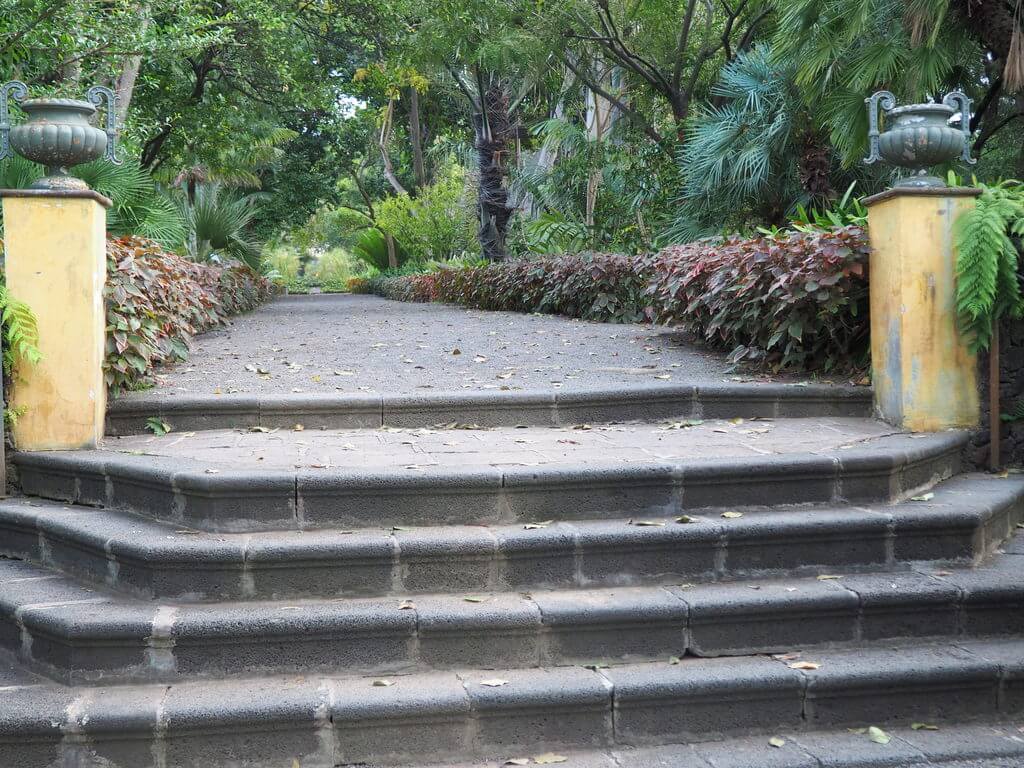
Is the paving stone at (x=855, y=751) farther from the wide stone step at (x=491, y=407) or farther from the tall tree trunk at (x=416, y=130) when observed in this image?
the tall tree trunk at (x=416, y=130)

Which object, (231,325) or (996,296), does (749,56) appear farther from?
(996,296)

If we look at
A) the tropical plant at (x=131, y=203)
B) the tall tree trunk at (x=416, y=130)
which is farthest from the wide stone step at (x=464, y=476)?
the tall tree trunk at (x=416, y=130)

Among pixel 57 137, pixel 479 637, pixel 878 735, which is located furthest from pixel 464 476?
pixel 57 137

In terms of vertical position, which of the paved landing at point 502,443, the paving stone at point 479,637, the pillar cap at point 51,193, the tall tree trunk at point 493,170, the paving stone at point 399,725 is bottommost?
the paving stone at point 399,725

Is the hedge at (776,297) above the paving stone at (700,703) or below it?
above

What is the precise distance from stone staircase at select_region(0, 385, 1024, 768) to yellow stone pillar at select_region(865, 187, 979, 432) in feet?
2.14

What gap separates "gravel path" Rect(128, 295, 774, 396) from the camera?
5930mm

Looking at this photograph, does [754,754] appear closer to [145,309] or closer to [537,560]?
[537,560]

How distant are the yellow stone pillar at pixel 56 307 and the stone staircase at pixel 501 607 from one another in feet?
0.74

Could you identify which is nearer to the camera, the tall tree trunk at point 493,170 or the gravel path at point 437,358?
the gravel path at point 437,358

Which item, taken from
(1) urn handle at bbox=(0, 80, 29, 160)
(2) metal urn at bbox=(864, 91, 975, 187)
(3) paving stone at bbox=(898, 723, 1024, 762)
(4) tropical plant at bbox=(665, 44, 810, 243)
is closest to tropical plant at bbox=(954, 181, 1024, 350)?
(2) metal urn at bbox=(864, 91, 975, 187)

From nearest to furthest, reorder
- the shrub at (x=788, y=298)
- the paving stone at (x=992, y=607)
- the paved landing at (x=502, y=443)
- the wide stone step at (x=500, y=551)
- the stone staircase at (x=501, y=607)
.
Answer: the stone staircase at (x=501, y=607) < the wide stone step at (x=500, y=551) < the paving stone at (x=992, y=607) < the paved landing at (x=502, y=443) < the shrub at (x=788, y=298)

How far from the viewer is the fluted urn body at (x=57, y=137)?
456 centimetres

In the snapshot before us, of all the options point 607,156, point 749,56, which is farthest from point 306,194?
point 749,56
